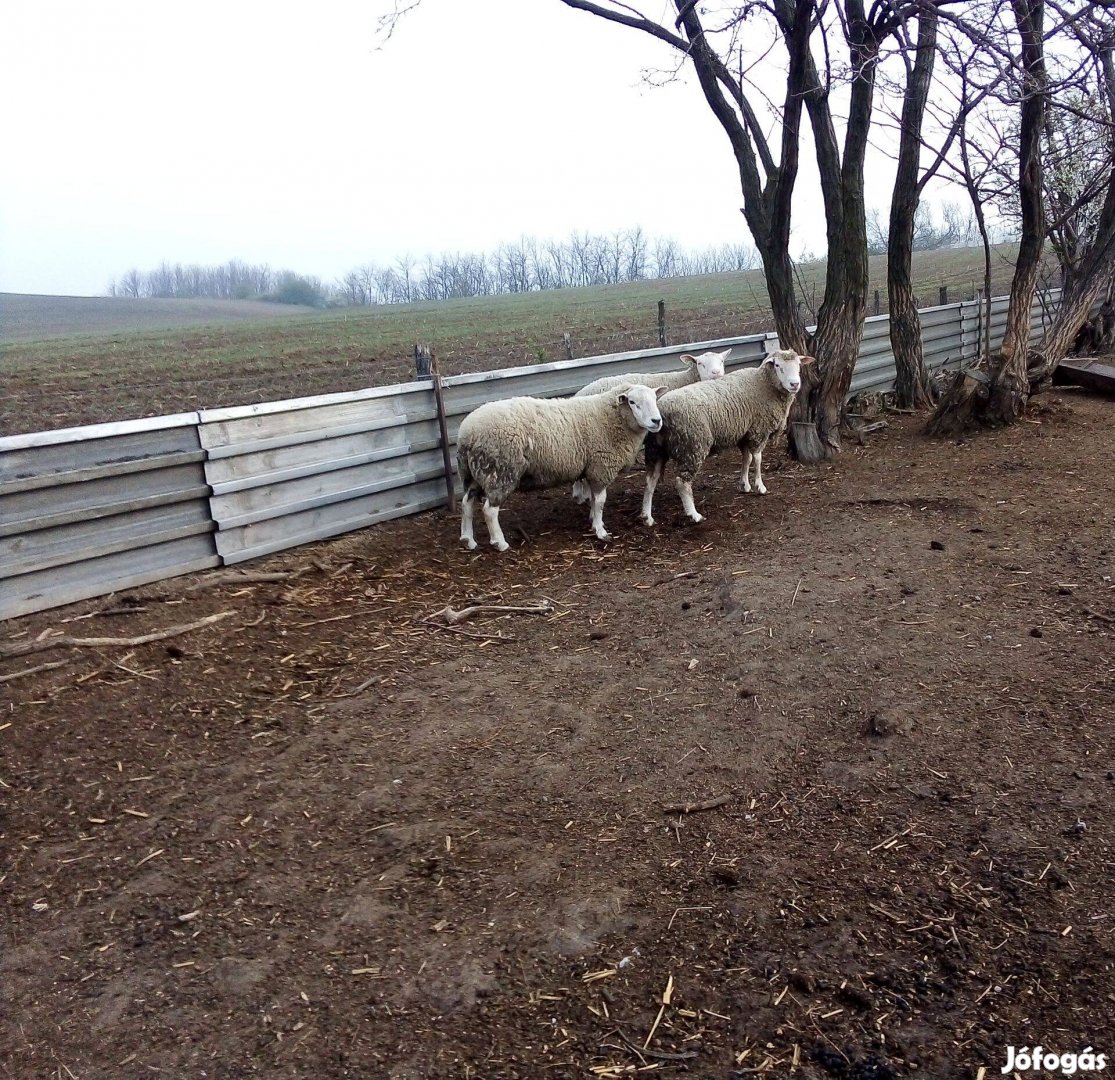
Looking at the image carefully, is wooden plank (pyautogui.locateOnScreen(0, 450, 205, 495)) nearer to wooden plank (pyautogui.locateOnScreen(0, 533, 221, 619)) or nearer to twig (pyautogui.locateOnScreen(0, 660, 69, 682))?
wooden plank (pyautogui.locateOnScreen(0, 533, 221, 619))

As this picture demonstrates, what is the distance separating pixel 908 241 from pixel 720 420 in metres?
5.18

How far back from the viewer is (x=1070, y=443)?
352 inches

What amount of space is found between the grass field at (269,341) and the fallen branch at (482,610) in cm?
803

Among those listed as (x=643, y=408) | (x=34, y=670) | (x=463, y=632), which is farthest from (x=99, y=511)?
(x=643, y=408)

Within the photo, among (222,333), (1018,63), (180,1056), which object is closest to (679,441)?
(1018,63)

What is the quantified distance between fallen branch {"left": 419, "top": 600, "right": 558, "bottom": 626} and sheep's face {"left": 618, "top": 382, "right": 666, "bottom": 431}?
2291 mm

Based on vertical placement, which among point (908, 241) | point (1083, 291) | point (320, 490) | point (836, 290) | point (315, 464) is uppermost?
point (908, 241)

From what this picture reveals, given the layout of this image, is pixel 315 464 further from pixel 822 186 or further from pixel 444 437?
pixel 822 186

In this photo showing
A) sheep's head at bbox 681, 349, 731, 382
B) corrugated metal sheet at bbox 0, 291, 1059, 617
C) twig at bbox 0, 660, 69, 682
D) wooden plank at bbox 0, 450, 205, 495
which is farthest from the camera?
sheep's head at bbox 681, 349, 731, 382

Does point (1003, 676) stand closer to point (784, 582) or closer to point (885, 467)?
point (784, 582)

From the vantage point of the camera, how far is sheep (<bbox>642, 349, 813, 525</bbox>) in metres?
7.84

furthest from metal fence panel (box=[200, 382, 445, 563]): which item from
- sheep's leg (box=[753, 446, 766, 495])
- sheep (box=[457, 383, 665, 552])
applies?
sheep's leg (box=[753, 446, 766, 495])

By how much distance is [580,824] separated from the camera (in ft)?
11.3

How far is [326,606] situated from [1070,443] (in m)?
7.41
